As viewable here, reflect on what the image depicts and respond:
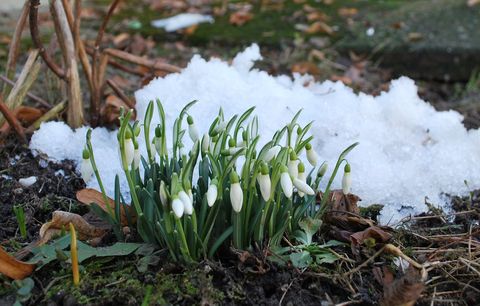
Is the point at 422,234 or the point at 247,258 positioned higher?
the point at 247,258

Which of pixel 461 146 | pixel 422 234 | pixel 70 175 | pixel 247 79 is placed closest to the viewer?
pixel 422 234

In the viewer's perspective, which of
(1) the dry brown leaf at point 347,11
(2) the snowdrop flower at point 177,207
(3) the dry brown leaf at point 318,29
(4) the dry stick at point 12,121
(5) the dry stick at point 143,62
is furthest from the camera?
(1) the dry brown leaf at point 347,11

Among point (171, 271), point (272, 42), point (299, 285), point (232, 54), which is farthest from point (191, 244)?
point (272, 42)

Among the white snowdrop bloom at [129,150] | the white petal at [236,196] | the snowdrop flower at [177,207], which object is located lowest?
the white petal at [236,196]

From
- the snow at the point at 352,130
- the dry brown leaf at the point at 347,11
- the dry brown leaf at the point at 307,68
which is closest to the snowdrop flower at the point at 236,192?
the snow at the point at 352,130

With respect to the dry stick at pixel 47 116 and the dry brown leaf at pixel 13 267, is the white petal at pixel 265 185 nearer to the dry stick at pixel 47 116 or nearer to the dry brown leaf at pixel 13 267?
the dry brown leaf at pixel 13 267

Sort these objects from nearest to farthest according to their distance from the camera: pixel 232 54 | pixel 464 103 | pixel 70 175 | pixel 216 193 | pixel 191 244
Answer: pixel 216 193 → pixel 191 244 → pixel 70 175 → pixel 464 103 → pixel 232 54

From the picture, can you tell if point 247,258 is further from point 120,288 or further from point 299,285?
point 120,288

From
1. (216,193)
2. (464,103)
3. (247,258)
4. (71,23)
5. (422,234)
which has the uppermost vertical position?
(71,23)
